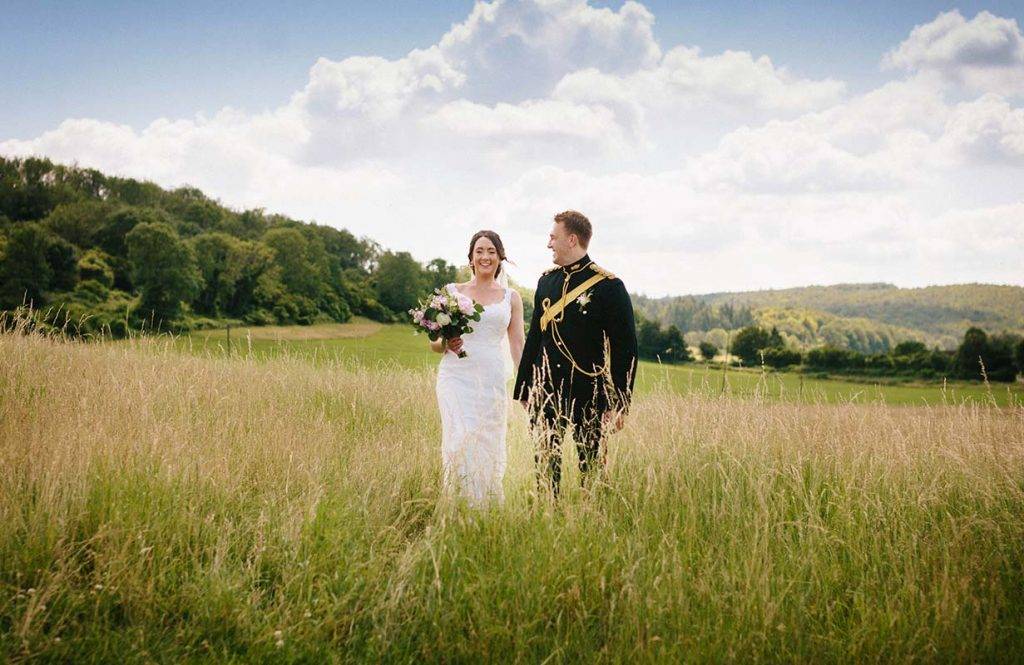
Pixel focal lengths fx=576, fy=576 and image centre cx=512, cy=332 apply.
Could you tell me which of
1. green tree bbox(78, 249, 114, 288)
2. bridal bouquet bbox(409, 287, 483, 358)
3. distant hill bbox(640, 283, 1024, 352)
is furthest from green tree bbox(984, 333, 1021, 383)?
green tree bbox(78, 249, 114, 288)

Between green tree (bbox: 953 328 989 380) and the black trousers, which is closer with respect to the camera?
the black trousers

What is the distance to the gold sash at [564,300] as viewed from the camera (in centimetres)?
488

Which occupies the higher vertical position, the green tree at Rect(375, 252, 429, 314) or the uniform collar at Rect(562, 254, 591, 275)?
the green tree at Rect(375, 252, 429, 314)

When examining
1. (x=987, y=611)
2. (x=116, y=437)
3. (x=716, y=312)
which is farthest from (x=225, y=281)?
(x=716, y=312)

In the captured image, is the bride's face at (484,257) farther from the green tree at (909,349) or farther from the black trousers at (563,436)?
the green tree at (909,349)

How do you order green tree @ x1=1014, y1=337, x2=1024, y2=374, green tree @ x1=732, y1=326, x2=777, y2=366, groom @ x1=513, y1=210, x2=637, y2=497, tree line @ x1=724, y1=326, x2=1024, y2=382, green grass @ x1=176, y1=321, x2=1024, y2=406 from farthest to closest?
green tree @ x1=732, y1=326, x2=777, y2=366, tree line @ x1=724, y1=326, x2=1024, y2=382, green tree @ x1=1014, y1=337, x2=1024, y2=374, green grass @ x1=176, y1=321, x2=1024, y2=406, groom @ x1=513, y1=210, x2=637, y2=497

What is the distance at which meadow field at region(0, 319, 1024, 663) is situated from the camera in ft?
9.09

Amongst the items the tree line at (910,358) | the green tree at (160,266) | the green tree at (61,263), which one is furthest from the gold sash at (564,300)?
the tree line at (910,358)

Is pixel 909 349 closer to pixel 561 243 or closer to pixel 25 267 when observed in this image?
pixel 561 243

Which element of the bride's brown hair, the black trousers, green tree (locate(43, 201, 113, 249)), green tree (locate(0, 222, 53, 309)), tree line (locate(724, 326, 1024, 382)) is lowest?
tree line (locate(724, 326, 1024, 382))

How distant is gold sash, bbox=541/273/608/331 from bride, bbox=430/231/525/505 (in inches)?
22.1

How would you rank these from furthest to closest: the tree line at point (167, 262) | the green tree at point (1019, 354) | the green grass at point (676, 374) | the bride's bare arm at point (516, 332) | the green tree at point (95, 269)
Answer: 1. the green tree at point (1019, 354)
2. the green tree at point (95, 269)
3. the tree line at point (167, 262)
4. the green grass at point (676, 374)
5. the bride's bare arm at point (516, 332)

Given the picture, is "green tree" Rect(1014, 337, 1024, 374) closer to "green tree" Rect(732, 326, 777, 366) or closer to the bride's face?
"green tree" Rect(732, 326, 777, 366)

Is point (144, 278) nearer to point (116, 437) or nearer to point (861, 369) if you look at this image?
point (116, 437)
